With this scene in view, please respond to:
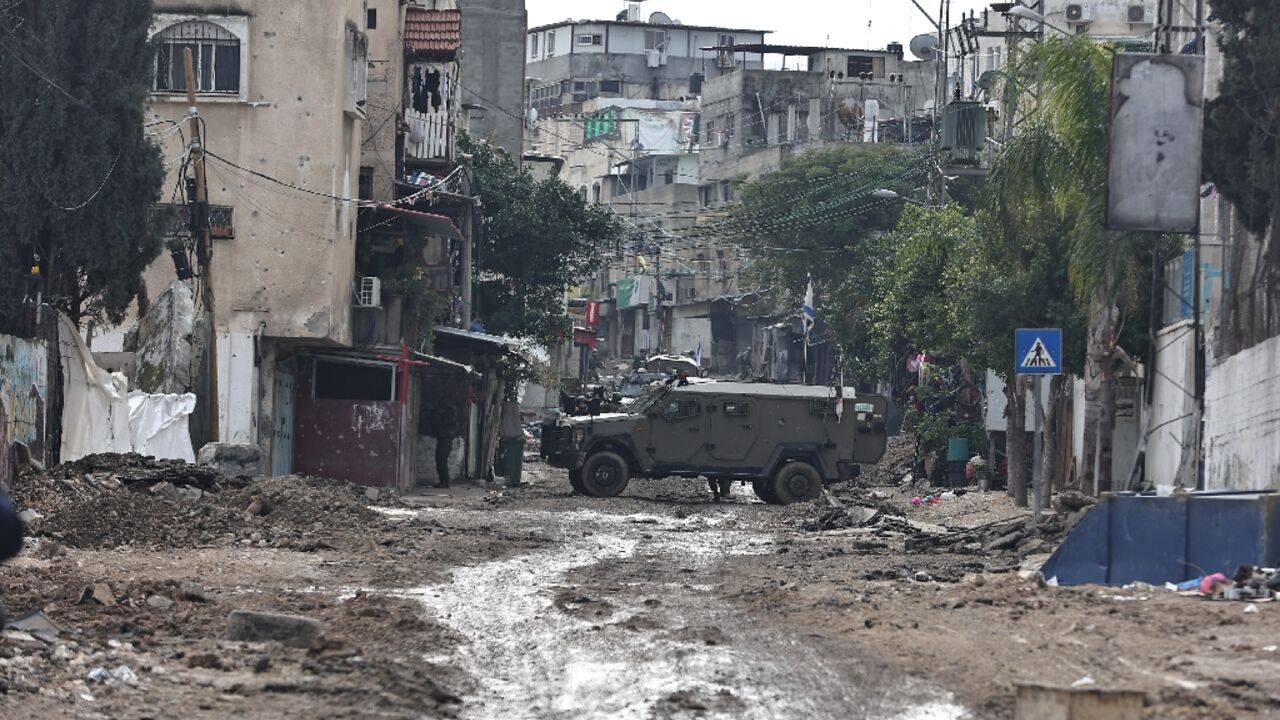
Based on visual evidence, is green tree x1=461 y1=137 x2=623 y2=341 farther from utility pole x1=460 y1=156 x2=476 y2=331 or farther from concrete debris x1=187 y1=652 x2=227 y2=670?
concrete debris x1=187 y1=652 x2=227 y2=670

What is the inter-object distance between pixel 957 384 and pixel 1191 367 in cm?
1846

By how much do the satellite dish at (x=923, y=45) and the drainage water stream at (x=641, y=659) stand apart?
6227 cm

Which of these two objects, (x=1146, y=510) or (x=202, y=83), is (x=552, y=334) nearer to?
(x=202, y=83)

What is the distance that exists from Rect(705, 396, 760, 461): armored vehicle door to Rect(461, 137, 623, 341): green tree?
16724 mm

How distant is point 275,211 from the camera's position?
3456 centimetres

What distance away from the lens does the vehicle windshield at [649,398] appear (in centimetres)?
3494

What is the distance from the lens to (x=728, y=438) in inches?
1373

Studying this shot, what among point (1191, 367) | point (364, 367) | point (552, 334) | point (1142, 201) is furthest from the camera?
point (552, 334)

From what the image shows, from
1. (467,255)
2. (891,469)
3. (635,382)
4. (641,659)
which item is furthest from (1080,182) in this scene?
(635,382)

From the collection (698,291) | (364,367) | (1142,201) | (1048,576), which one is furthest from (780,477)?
(698,291)

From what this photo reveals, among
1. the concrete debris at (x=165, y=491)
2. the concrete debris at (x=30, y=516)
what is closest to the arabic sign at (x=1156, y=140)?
the concrete debris at (x=165, y=491)

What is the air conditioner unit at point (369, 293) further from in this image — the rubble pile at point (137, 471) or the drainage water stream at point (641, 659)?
the drainage water stream at point (641, 659)

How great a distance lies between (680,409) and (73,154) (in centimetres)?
1247

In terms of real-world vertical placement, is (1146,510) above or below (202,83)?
below
